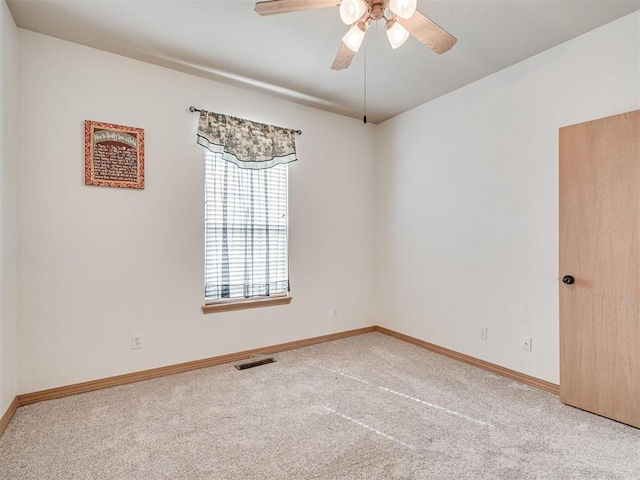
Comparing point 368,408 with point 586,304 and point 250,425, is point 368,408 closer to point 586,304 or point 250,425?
point 250,425

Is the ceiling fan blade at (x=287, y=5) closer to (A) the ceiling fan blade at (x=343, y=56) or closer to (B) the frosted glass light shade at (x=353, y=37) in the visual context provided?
(B) the frosted glass light shade at (x=353, y=37)

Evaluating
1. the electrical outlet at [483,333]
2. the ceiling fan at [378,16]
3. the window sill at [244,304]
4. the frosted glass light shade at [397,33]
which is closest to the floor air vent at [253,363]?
the window sill at [244,304]

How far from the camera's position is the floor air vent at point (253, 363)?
3172 mm

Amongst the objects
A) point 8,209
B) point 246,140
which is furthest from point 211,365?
point 246,140

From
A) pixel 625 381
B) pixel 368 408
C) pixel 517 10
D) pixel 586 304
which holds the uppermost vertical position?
pixel 517 10

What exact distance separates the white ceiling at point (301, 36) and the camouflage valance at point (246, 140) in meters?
0.40

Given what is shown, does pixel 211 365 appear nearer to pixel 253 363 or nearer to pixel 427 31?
pixel 253 363

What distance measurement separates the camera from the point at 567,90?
2.60 meters

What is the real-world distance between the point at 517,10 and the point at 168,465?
11.4 feet

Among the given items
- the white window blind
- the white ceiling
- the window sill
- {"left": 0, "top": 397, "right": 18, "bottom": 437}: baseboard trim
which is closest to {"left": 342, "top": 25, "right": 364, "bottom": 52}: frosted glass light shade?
the white ceiling

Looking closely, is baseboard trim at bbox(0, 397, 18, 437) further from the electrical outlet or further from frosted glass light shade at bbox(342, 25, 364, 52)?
the electrical outlet

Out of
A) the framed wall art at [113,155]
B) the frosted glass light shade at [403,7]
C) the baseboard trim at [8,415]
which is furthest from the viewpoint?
the framed wall art at [113,155]

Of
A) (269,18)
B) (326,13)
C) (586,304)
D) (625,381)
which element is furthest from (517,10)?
(625,381)

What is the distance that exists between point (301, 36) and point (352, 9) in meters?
1.11
